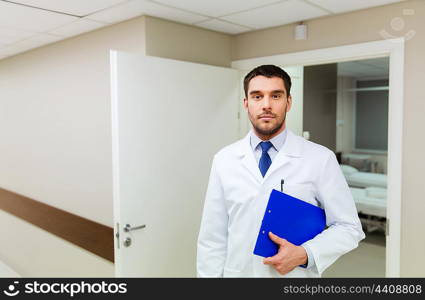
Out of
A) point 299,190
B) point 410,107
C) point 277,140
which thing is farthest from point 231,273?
point 410,107

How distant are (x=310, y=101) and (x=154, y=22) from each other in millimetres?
2802

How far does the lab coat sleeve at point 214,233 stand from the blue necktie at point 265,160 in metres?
0.17

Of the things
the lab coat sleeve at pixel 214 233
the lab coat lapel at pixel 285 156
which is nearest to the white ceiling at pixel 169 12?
the lab coat lapel at pixel 285 156

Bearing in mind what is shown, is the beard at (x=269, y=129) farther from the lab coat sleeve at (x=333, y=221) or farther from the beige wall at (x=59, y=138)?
the beige wall at (x=59, y=138)

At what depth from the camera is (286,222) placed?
1.28 m

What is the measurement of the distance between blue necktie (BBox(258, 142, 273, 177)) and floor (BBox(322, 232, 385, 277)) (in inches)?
90.5

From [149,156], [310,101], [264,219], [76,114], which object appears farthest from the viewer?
[310,101]

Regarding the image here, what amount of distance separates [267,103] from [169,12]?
3.20 feet

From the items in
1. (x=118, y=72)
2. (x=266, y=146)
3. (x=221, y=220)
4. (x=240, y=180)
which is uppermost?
(x=118, y=72)

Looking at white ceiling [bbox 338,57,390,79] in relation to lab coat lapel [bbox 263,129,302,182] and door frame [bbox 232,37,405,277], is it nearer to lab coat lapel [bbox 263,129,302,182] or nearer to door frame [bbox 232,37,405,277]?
door frame [bbox 232,37,405,277]

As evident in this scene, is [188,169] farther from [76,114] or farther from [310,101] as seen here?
[310,101]

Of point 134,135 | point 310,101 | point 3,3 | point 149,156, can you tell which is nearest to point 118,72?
point 134,135

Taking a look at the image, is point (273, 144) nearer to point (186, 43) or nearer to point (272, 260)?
point (272, 260)

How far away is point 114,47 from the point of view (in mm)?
2270
